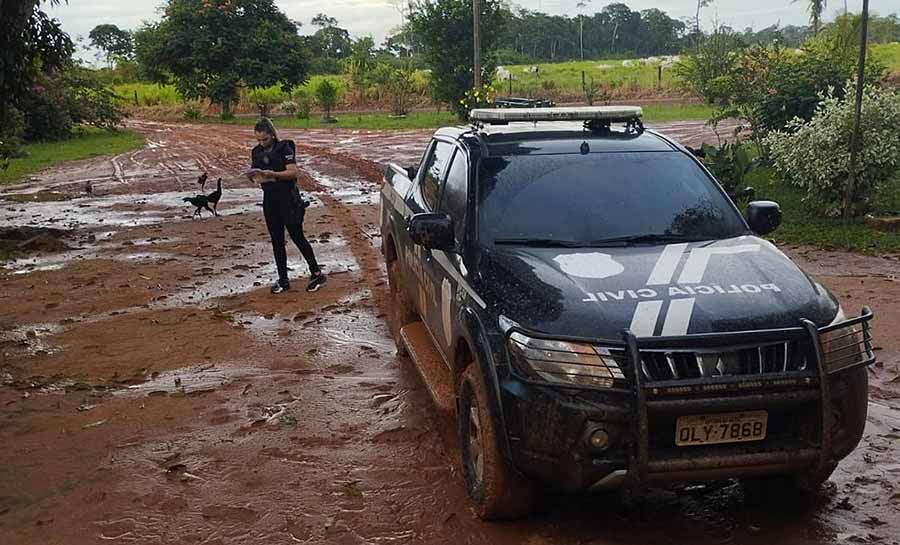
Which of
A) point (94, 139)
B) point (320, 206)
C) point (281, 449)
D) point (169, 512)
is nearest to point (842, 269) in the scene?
point (281, 449)

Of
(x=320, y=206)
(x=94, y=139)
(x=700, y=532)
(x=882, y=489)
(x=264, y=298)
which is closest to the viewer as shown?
(x=700, y=532)

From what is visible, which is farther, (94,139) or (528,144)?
(94,139)

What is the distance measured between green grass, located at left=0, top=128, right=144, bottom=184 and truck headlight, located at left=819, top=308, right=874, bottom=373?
19.8m

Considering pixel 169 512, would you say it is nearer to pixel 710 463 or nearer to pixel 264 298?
pixel 710 463

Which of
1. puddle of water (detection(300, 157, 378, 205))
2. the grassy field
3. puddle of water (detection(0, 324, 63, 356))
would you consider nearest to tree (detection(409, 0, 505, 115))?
puddle of water (detection(300, 157, 378, 205))

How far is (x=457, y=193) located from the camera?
500 cm

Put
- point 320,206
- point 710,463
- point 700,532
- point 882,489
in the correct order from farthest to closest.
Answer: point 320,206 < point 882,489 < point 700,532 < point 710,463

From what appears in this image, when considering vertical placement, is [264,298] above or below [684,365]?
below

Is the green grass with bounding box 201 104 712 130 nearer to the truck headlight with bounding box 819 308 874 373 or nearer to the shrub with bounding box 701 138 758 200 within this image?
the shrub with bounding box 701 138 758 200

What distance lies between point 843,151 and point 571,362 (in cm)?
897

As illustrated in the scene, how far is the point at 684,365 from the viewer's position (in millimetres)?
3402

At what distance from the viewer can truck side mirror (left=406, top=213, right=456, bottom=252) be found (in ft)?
14.7

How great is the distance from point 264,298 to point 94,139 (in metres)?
27.4

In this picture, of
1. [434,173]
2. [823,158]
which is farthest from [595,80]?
[434,173]
